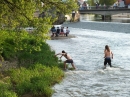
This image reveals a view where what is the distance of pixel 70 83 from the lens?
17.8 metres

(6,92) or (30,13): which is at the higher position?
(30,13)

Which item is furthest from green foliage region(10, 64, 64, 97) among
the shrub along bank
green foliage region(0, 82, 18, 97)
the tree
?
the tree

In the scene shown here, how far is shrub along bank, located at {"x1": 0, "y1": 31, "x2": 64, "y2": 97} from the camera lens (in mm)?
14234

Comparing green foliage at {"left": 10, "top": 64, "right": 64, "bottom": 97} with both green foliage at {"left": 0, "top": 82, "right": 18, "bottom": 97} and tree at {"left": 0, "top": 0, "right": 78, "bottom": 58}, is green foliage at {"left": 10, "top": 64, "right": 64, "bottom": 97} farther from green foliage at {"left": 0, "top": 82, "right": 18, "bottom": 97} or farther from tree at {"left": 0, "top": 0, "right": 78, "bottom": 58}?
tree at {"left": 0, "top": 0, "right": 78, "bottom": 58}

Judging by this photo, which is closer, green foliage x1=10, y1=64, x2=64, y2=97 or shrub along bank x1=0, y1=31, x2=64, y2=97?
shrub along bank x1=0, y1=31, x2=64, y2=97

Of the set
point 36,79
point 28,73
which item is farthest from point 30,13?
point 28,73

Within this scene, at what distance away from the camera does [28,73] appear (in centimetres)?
1755

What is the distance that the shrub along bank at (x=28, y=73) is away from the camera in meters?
14.2

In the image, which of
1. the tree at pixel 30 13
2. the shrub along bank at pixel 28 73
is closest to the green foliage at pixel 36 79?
the shrub along bank at pixel 28 73

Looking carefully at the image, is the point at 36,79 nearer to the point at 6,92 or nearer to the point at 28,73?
the point at 28,73

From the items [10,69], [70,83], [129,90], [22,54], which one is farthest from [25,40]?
[129,90]

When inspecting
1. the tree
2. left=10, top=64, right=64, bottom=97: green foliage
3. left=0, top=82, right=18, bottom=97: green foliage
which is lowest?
left=10, top=64, right=64, bottom=97: green foliage

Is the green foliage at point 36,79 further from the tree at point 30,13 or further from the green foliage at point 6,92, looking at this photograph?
the tree at point 30,13

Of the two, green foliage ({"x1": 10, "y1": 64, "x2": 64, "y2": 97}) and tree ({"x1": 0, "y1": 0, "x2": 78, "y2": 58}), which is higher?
tree ({"x1": 0, "y1": 0, "x2": 78, "y2": 58})
